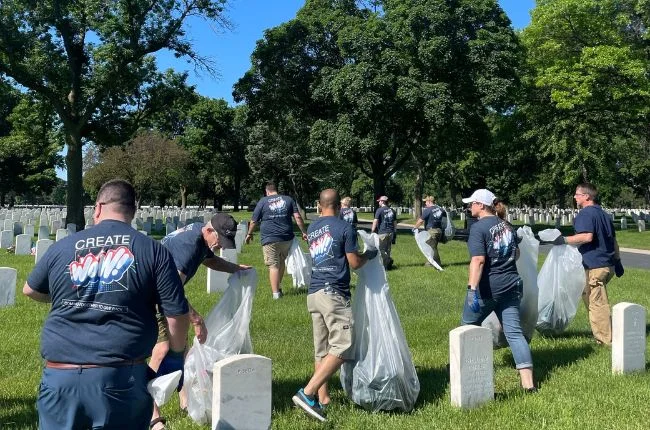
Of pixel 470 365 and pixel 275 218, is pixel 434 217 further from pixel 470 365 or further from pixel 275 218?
pixel 470 365

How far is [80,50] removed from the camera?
953 inches

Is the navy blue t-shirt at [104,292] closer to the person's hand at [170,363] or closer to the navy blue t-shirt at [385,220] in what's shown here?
the person's hand at [170,363]

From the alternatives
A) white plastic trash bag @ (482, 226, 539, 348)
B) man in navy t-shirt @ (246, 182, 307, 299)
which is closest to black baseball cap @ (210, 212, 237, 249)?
white plastic trash bag @ (482, 226, 539, 348)

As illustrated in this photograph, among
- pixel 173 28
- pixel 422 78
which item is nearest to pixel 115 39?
pixel 173 28

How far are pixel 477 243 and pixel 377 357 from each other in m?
1.45

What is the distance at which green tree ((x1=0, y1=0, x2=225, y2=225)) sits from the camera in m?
21.9

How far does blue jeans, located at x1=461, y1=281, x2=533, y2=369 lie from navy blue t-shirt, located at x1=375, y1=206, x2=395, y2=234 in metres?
8.12

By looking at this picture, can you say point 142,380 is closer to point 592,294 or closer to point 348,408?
point 348,408

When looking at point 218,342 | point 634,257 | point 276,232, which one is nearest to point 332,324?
point 218,342

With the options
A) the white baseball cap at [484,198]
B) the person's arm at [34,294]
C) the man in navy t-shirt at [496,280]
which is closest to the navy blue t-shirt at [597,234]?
the man in navy t-shirt at [496,280]

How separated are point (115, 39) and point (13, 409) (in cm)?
2002

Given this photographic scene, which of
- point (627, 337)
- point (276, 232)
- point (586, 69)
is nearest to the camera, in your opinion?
point (627, 337)

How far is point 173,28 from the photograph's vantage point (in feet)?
79.6

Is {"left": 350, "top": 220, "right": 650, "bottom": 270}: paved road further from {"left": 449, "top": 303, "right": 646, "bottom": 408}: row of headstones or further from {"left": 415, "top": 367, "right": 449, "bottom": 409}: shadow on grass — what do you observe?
{"left": 449, "top": 303, "right": 646, "bottom": 408}: row of headstones
